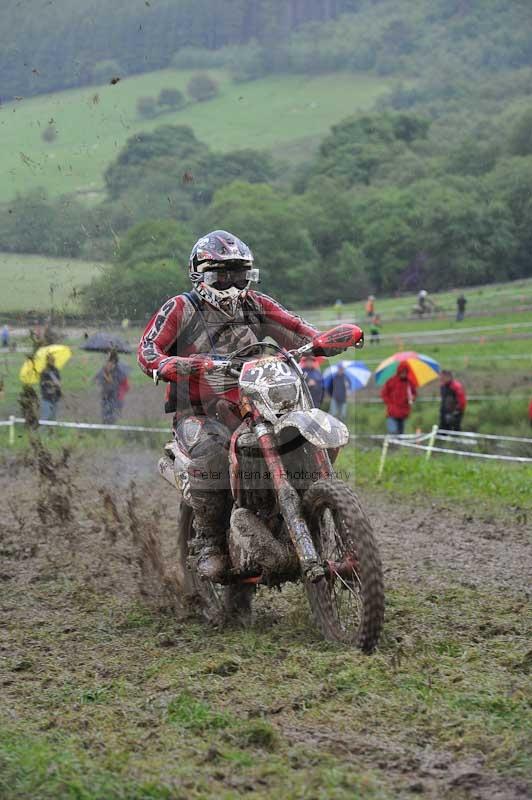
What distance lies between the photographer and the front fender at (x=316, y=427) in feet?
21.4

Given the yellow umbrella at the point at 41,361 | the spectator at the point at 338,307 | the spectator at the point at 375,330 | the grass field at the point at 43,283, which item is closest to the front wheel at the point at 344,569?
the grass field at the point at 43,283

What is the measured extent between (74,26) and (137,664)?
→ 10.6 meters

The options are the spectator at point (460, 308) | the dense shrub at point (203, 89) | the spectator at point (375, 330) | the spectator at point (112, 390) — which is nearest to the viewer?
the spectator at point (112, 390)

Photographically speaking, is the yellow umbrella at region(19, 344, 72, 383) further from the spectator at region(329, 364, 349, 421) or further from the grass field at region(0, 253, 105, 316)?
the spectator at region(329, 364, 349, 421)

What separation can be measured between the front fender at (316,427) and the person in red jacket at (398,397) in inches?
499

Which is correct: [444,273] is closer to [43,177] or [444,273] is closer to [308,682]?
[43,177]

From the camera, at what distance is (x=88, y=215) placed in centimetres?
1395

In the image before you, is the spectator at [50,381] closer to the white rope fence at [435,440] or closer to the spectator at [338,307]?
the white rope fence at [435,440]

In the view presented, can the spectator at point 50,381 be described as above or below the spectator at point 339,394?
above

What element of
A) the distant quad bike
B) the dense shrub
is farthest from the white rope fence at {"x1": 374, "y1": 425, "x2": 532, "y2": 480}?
the dense shrub

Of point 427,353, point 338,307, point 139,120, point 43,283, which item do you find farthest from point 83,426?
point 338,307

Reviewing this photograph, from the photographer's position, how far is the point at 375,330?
107ft

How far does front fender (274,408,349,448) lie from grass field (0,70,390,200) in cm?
657

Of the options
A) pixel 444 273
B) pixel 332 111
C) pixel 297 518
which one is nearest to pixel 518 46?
pixel 332 111
